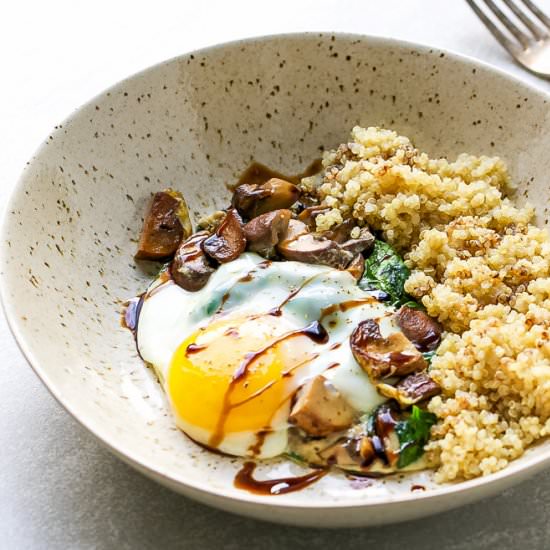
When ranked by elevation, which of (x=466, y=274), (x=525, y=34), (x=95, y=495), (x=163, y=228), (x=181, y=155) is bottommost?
(x=95, y=495)

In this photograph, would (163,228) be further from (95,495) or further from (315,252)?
(95,495)

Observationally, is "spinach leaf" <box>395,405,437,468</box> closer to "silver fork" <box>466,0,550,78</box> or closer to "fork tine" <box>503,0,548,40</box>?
"silver fork" <box>466,0,550,78</box>

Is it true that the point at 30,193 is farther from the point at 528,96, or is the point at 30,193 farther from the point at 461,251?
the point at 528,96

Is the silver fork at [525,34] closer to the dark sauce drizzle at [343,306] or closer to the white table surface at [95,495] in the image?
the white table surface at [95,495]

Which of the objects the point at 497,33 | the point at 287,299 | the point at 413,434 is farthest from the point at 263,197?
the point at 497,33

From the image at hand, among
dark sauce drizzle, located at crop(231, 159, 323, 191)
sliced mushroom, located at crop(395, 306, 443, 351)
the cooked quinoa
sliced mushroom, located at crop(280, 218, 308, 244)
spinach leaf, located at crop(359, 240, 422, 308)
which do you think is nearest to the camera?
the cooked quinoa

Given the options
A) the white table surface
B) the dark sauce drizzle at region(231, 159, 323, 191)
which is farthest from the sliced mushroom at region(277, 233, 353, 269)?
the white table surface

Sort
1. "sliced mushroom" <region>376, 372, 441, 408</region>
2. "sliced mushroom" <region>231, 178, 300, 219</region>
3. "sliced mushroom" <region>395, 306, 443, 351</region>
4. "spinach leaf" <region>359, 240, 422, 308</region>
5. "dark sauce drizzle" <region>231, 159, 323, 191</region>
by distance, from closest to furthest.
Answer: "sliced mushroom" <region>376, 372, 441, 408</region> → "sliced mushroom" <region>395, 306, 443, 351</region> → "spinach leaf" <region>359, 240, 422, 308</region> → "sliced mushroom" <region>231, 178, 300, 219</region> → "dark sauce drizzle" <region>231, 159, 323, 191</region>
